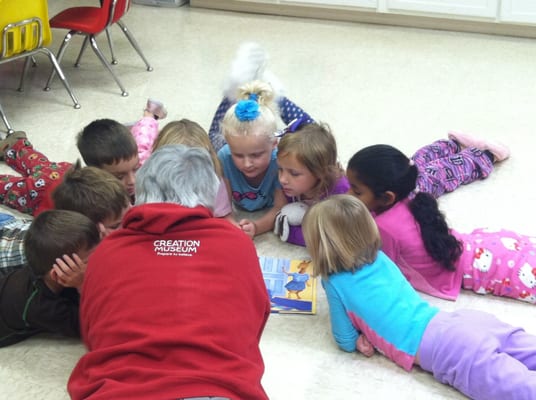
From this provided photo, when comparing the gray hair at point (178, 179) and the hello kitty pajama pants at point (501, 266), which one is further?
the hello kitty pajama pants at point (501, 266)

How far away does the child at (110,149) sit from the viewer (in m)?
2.28

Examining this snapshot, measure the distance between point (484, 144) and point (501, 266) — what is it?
2.75 feet

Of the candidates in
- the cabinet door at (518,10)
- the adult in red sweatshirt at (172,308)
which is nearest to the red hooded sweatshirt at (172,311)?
the adult in red sweatshirt at (172,308)

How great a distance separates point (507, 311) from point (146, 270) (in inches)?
47.4

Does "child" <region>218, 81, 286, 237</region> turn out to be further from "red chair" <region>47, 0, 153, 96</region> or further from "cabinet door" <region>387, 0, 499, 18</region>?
"cabinet door" <region>387, 0, 499, 18</region>

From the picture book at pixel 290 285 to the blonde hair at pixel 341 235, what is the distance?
27cm

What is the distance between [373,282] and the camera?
5.98ft

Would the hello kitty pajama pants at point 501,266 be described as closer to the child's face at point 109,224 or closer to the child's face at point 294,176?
the child's face at point 294,176

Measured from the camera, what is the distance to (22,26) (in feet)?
9.81

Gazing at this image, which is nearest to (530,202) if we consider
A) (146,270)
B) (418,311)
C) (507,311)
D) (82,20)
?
(507,311)

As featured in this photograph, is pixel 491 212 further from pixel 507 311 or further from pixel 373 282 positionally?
pixel 373 282

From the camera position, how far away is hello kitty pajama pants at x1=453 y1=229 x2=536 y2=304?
2.04m

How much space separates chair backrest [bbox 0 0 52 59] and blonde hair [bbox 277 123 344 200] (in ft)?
4.77

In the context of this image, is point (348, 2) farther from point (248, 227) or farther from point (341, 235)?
point (341, 235)
